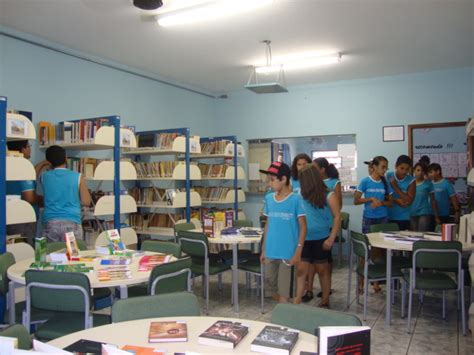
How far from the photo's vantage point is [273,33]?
5.16 meters

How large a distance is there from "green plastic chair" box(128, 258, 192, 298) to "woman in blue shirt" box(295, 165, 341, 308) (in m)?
1.46

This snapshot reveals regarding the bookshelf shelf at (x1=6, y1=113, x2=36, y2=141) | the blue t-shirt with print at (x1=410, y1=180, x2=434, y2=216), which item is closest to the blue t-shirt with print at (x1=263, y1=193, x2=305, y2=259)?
the bookshelf shelf at (x1=6, y1=113, x2=36, y2=141)

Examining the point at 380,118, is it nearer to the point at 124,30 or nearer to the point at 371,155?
the point at 371,155

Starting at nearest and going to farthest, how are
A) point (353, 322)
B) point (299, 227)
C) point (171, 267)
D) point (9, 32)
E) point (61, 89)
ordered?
point (353, 322), point (171, 267), point (299, 227), point (9, 32), point (61, 89)

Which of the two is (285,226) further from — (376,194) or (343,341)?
(343,341)

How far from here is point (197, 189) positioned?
24.6ft

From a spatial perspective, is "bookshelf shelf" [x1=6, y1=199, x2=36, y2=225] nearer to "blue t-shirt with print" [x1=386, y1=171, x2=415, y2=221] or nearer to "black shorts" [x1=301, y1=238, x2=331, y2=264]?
"black shorts" [x1=301, y1=238, x2=331, y2=264]

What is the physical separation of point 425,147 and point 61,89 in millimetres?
6064

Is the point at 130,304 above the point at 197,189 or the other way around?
the other way around

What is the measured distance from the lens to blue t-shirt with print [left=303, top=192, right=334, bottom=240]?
14.1ft

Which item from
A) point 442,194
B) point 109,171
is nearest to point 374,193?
point 442,194

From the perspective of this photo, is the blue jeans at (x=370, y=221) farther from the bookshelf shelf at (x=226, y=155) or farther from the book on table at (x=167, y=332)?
the book on table at (x=167, y=332)

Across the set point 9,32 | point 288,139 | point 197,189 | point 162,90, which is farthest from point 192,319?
point 288,139

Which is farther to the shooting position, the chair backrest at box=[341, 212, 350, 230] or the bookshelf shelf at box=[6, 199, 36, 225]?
the chair backrest at box=[341, 212, 350, 230]
